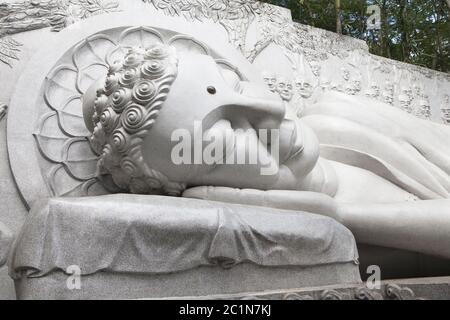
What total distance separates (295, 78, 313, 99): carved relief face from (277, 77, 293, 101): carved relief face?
12 centimetres

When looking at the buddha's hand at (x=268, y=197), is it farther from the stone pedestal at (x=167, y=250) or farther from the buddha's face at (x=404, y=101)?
the buddha's face at (x=404, y=101)

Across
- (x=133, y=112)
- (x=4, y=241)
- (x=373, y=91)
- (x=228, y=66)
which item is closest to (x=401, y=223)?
(x=133, y=112)

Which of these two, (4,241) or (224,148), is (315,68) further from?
(4,241)

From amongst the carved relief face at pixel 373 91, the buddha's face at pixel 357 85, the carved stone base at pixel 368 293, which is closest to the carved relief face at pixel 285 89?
the buddha's face at pixel 357 85

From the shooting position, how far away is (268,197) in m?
2.68

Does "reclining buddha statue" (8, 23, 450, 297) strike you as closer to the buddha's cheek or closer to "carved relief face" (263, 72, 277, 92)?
the buddha's cheek

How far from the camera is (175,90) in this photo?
2.61 m

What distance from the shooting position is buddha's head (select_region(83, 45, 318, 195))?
2.58 metres

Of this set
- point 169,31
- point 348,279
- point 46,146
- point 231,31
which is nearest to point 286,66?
point 231,31

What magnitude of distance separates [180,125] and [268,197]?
0.59 metres

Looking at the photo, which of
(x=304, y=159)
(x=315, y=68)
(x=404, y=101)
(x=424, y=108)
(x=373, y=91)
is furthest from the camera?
(x=424, y=108)

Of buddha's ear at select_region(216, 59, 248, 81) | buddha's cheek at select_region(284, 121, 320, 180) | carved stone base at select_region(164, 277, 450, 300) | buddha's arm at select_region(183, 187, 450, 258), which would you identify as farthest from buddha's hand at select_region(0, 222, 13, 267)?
buddha's ear at select_region(216, 59, 248, 81)

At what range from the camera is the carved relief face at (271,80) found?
4.73m

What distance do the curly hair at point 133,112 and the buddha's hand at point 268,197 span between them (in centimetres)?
15
